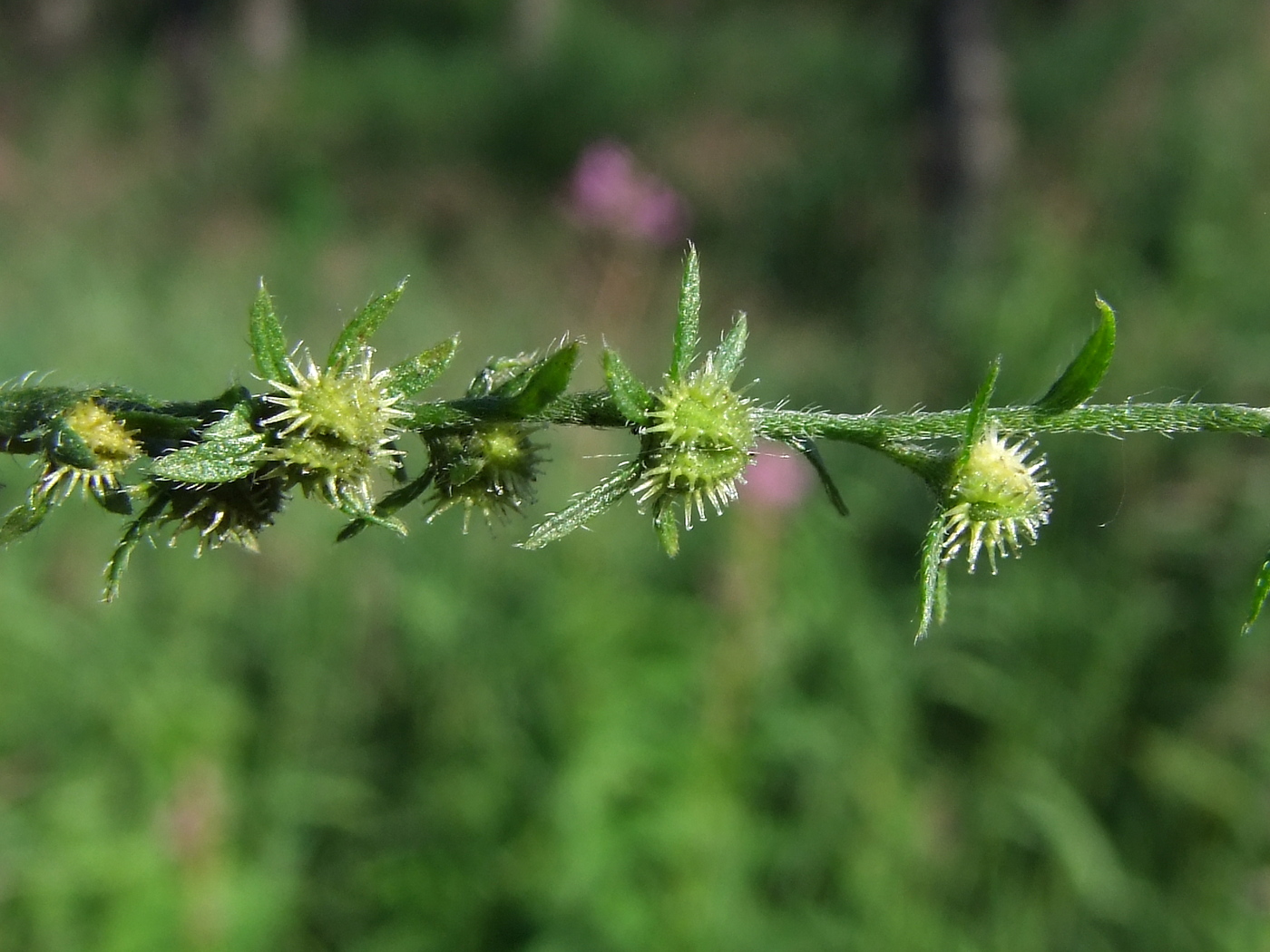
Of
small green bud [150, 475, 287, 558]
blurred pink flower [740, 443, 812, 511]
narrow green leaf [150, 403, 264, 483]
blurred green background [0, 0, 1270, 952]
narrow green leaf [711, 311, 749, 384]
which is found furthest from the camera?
blurred pink flower [740, 443, 812, 511]

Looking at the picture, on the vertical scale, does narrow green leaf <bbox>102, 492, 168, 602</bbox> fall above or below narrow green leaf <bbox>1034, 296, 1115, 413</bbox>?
below

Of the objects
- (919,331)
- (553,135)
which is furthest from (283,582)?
(553,135)

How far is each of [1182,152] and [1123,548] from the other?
4118 millimetres

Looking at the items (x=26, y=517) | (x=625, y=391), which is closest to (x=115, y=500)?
(x=26, y=517)

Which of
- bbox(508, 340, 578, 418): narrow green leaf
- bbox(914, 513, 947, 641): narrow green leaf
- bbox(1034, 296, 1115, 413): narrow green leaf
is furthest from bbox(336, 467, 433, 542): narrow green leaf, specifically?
bbox(1034, 296, 1115, 413): narrow green leaf

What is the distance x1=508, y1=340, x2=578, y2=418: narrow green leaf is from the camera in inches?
39.0

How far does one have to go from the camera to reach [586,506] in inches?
42.3

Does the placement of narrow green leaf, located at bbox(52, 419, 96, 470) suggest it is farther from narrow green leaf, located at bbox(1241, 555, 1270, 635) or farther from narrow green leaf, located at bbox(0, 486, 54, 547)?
narrow green leaf, located at bbox(1241, 555, 1270, 635)

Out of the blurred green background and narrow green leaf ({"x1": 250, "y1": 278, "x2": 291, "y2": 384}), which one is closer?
narrow green leaf ({"x1": 250, "y1": 278, "x2": 291, "y2": 384})

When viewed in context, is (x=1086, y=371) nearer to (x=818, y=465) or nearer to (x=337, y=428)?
(x=818, y=465)

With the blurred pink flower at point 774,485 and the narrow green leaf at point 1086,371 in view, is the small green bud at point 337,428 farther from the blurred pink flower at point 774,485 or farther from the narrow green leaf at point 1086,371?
the blurred pink flower at point 774,485

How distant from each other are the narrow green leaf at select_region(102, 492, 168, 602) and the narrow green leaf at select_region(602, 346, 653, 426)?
42 cm

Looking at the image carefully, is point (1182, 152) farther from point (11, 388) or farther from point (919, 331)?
point (11, 388)

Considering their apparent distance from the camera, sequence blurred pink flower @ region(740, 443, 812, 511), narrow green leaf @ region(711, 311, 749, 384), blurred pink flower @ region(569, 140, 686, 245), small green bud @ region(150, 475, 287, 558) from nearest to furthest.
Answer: small green bud @ region(150, 475, 287, 558) < narrow green leaf @ region(711, 311, 749, 384) < blurred pink flower @ region(740, 443, 812, 511) < blurred pink flower @ region(569, 140, 686, 245)
